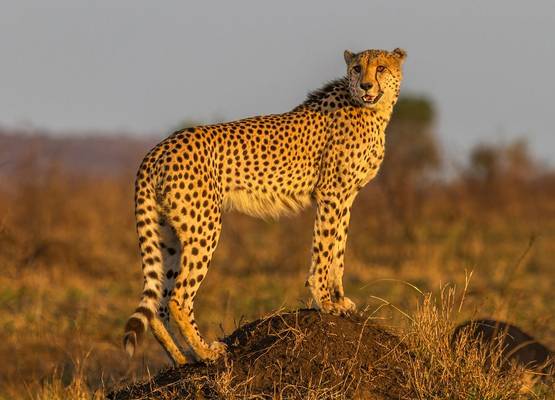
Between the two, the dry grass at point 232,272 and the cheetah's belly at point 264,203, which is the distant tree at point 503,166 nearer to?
the dry grass at point 232,272

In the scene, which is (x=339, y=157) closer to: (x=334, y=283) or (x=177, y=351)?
(x=334, y=283)

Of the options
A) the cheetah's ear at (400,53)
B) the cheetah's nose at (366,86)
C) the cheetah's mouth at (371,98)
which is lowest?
the cheetah's mouth at (371,98)

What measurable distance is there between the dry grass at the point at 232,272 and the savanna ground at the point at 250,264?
24 millimetres

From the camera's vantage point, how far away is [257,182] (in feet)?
16.5

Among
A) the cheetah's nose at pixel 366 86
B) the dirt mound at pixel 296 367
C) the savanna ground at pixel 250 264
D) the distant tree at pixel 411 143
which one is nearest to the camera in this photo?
the dirt mound at pixel 296 367

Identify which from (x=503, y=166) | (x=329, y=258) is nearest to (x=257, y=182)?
(x=329, y=258)

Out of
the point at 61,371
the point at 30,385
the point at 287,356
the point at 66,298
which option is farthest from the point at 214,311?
the point at 287,356

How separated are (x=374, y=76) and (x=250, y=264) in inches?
270

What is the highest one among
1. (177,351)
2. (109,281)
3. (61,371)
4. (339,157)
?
(339,157)

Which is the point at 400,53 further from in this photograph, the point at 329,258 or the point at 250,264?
the point at 250,264

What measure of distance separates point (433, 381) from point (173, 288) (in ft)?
4.13

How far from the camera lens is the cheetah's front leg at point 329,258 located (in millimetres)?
4945

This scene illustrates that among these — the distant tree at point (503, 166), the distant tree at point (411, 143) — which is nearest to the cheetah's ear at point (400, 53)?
the distant tree at point (411, 143)

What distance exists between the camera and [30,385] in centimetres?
628
